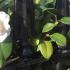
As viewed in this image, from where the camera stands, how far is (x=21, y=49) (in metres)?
1.30

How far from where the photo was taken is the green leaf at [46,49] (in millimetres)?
1264

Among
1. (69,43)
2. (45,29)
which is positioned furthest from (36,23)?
(69,43)

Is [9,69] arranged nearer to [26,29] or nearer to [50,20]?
[26,29]

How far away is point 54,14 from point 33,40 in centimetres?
21

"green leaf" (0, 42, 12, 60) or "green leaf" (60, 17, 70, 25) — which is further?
"green leaf" (60, 17, 70, 25)

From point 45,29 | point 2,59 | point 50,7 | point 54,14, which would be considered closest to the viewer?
point 2,59

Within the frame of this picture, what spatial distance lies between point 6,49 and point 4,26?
0.10 meters

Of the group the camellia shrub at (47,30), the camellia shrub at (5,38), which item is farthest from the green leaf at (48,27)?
the camellia shrub at (5,38)

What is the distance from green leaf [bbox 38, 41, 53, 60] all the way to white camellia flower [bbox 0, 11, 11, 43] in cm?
16

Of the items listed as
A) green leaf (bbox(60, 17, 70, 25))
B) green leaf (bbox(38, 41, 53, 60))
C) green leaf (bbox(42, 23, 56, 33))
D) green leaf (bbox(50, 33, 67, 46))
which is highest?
green leaf (bbox(60, 17, 70, 25))

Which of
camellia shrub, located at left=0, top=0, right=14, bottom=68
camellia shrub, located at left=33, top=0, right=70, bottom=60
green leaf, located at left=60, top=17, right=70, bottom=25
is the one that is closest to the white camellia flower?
camellia shrub, located at left=0, top=0, right=14, bottom=68

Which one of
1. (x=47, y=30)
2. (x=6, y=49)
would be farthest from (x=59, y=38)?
(x=6, y=49)

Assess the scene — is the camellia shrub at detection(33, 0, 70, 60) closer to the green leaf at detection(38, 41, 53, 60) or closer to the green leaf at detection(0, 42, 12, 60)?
the green leaf at detection(38, 41, 53, 60)

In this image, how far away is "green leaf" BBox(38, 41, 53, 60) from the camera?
126 cm
